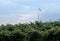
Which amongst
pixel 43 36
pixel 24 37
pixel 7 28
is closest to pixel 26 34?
pixel 24 37

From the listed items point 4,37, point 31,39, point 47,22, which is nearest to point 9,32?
point 4,37

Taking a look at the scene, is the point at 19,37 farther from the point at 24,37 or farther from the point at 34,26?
the point at 34,26

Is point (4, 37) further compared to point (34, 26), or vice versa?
point (34, 26)

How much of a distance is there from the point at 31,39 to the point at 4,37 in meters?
1.34

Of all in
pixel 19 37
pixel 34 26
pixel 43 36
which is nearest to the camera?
pixel 43 36

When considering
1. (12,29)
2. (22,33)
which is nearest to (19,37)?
(22,33)

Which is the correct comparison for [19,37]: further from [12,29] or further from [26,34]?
[12,29]

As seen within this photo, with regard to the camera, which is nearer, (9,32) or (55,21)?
(9,32)

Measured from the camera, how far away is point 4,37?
1004 cm

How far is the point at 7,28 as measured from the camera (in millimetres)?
11094

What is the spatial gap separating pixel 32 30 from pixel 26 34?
34 centimetres

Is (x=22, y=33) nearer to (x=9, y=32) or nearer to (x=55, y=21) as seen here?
(x=9, y=32)

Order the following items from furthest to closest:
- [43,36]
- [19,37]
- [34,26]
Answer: [34,26]
[19,37]
[43,36]

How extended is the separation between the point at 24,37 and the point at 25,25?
1.50 meters
